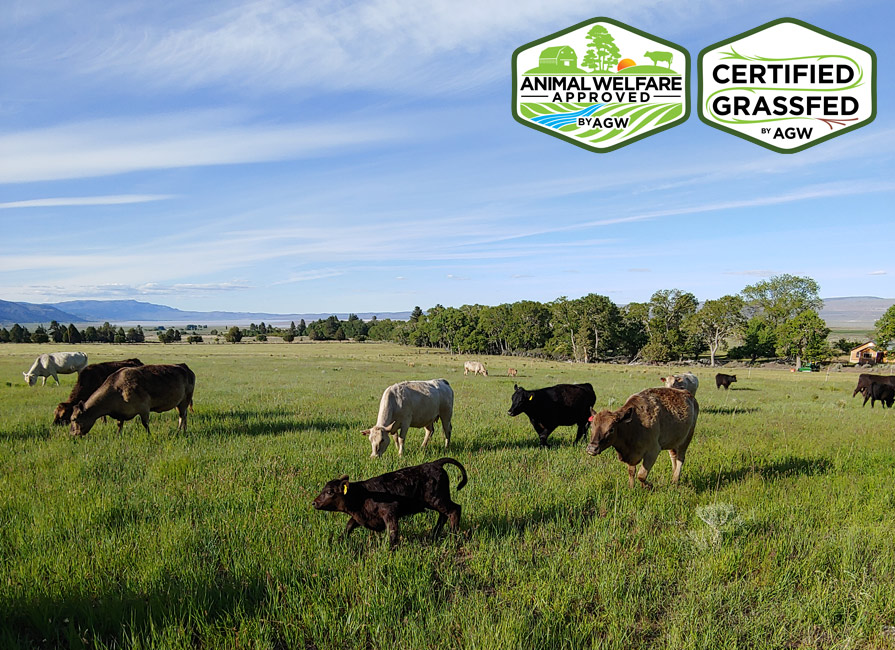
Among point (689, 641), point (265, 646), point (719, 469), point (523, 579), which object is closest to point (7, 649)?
point (265, 646)

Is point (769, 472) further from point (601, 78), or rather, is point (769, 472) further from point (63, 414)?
point (63, 414)

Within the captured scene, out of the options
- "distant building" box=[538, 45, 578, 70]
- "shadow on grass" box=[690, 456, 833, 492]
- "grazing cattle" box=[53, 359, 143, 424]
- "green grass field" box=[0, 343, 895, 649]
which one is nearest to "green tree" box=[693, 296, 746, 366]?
"shadow on grass" box=[690, 456, 833, 492]

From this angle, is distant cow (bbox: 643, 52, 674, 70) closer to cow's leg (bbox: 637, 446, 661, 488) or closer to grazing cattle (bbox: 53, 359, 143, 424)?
cow's leg (bbox: 637, 446, 661, 488)

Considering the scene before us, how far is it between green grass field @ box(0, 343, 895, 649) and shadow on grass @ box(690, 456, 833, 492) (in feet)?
0.21

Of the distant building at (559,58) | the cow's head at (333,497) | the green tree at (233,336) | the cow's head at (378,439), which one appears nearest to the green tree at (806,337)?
the distant building at (559,58)

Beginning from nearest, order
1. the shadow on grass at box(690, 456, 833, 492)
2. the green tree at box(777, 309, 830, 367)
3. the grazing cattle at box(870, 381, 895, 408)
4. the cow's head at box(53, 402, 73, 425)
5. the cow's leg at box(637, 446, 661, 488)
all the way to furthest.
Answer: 1. the cow's leg at box(637, 446, 661, 488)
2. the shadow on grass at box(690, 456, 833, 492)
3. the cow's head at box(53, 402, 73, 425)
4. the grazing cattle at box(870, 381, 895, 408)
5. the green tree at box(777, 309, 830, 367)

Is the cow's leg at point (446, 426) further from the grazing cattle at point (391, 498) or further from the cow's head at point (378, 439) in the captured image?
the grazing cattle at point (391, 498)

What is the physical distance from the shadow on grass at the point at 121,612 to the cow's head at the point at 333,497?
0.96m

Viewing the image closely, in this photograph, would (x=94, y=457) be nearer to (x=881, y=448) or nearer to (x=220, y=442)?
(x=220, y=442)

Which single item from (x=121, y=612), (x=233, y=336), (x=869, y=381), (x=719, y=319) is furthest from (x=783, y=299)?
(x=233, y=336)

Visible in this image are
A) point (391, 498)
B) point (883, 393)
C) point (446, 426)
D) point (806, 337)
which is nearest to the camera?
point (391, 498)

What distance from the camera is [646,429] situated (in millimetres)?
8109

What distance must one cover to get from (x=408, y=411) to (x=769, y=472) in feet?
22.1

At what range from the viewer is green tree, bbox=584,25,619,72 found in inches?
358
